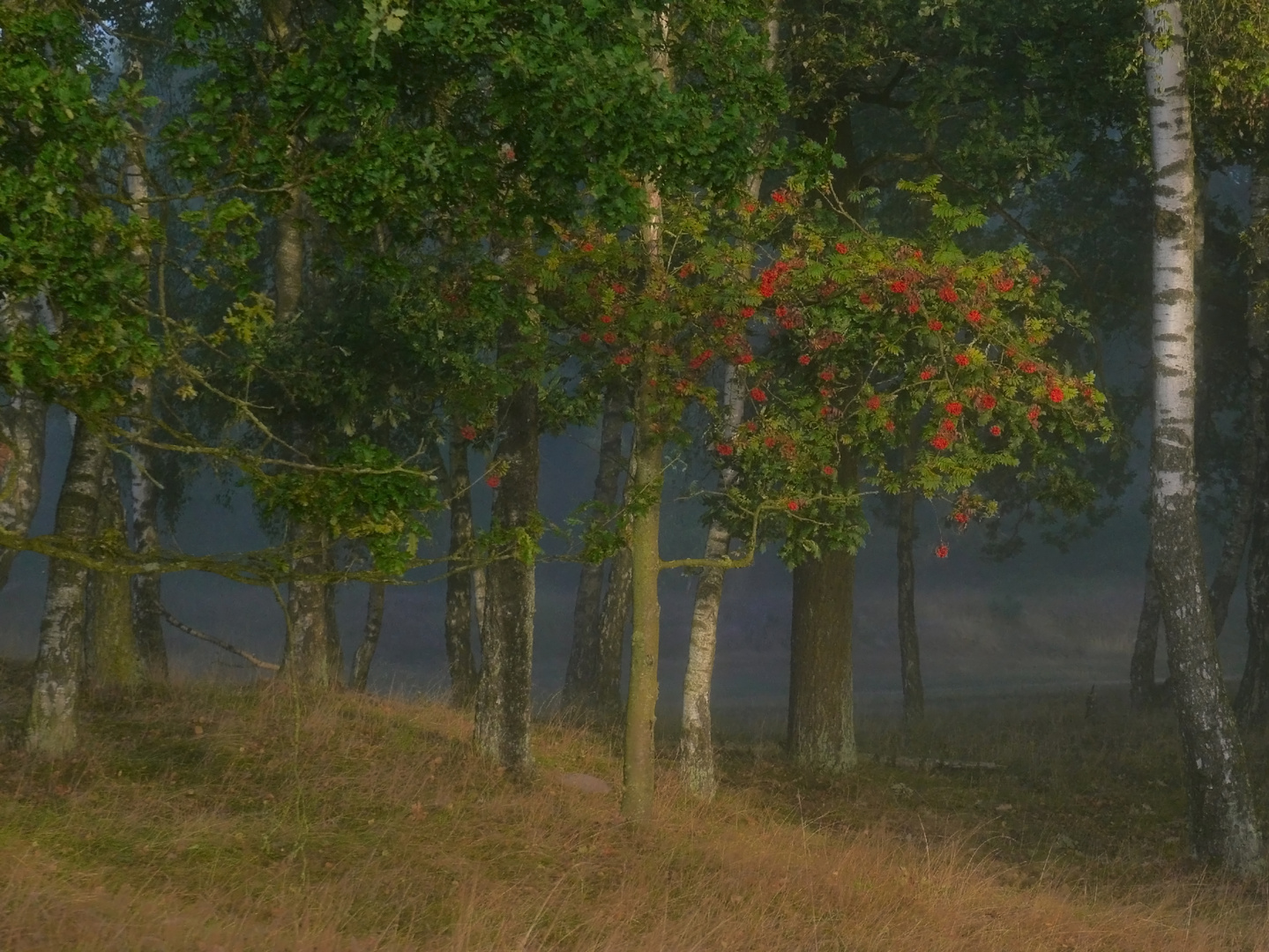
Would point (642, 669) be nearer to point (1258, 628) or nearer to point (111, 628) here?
point (111, 628)

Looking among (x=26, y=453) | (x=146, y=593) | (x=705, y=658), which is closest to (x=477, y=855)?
(x=705, y=658)

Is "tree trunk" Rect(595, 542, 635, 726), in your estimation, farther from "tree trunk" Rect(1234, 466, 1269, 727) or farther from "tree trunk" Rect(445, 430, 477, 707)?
"tree trunk" Rect(1234, 466, 1269, 727)

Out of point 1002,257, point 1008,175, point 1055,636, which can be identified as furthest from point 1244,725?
point 1055,636

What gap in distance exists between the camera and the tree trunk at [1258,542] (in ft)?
67.8

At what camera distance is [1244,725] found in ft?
67.8

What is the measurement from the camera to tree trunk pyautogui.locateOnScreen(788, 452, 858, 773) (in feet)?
57.5

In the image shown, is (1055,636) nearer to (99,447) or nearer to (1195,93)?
(1195,93)

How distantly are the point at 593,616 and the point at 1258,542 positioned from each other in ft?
36.3

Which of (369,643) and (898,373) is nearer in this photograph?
(898,373)

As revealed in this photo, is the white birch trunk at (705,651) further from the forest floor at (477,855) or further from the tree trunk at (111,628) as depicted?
the tree trunk at (111,628)

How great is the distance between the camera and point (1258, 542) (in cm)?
2156

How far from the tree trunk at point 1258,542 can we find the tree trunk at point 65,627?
16442 mm

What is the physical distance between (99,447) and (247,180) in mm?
3733

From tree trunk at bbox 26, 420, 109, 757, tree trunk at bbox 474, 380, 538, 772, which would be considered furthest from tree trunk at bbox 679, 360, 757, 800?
tree trunk at bbox 26, 420, 109, 757
